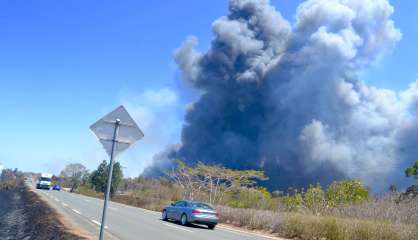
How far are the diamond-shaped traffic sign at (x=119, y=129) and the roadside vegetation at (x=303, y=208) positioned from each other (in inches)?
379

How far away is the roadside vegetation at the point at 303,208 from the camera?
15000 mm

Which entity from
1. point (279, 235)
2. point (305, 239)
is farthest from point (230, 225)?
point (305, 239)

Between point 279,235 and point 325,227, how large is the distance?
302cm

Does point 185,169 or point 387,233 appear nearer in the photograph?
point 387,233

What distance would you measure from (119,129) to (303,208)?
17.1 metres

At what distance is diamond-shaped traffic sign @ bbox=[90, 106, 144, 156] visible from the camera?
8.40 meters

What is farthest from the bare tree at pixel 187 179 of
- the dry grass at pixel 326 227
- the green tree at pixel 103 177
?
the green tree at pixel 103 177

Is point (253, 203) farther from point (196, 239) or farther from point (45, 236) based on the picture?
point (45, 236)

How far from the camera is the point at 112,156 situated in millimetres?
8281

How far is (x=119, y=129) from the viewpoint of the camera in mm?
8484

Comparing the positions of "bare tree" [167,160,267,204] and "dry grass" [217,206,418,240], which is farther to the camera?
"bare tree" [167,160,267,204]

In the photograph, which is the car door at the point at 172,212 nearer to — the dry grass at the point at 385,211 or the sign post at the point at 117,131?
the dry grass at the point at 385,211

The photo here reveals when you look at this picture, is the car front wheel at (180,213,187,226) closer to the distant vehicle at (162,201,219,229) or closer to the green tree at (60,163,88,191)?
the distant vehicle at (162,201,219,229)

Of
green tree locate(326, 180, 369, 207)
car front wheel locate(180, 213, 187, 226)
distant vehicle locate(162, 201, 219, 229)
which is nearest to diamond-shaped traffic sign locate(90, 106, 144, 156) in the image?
distant vehicle locate(162, 201, 219, 229)
